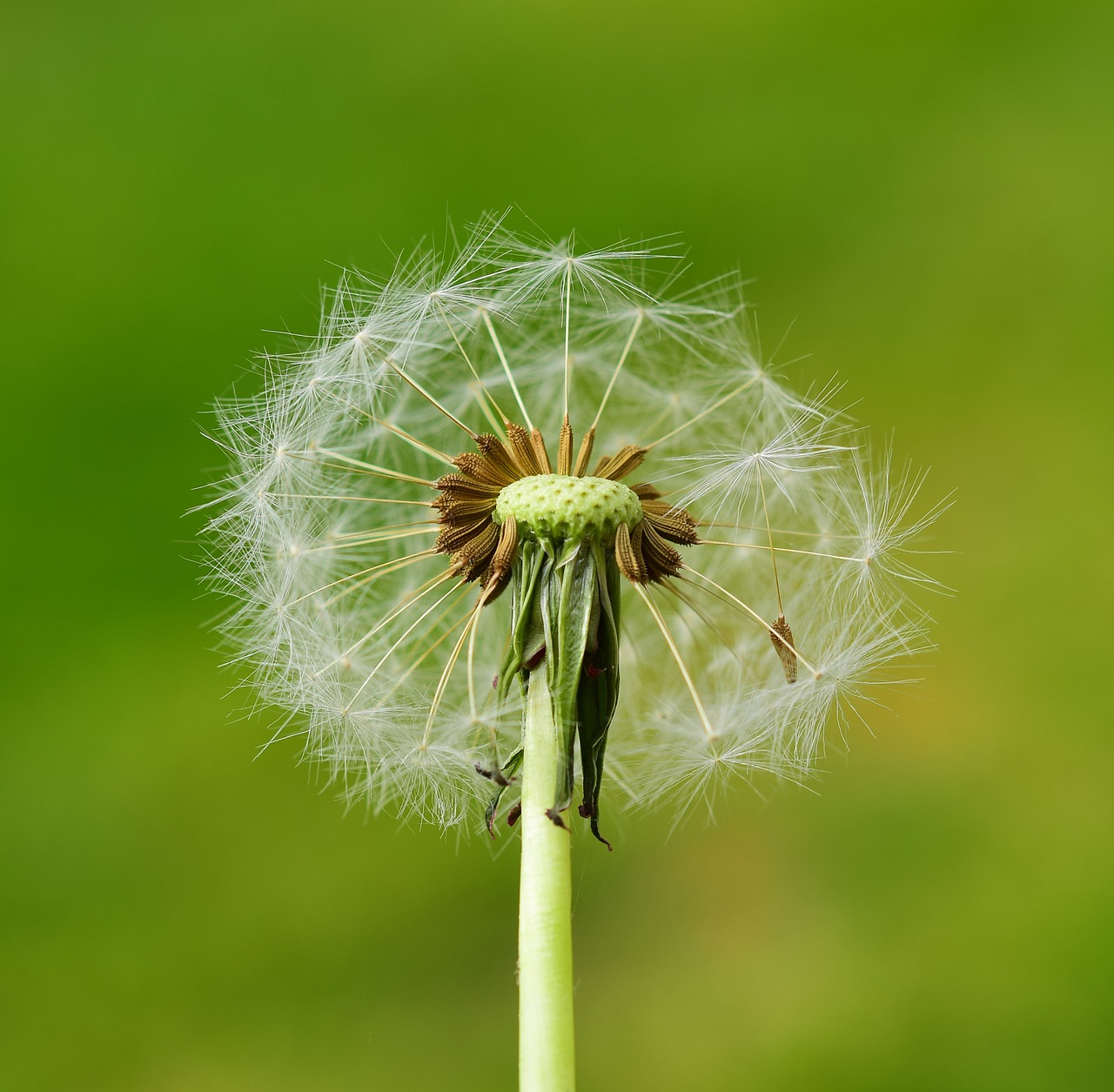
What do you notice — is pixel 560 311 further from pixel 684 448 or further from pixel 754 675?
pixel 754 675

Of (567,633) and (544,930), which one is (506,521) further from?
(544,930)

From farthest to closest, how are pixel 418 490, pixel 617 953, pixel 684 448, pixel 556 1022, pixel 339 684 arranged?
pixel 617 953
pixel 418 490
pixel 684 448
pixel 339 684
pixel 556 1022

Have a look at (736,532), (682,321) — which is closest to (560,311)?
(682,321)

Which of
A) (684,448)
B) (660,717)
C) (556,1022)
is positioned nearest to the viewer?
(556,1022)

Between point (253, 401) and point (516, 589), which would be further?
point (253, 401)

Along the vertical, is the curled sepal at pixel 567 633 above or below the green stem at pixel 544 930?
above

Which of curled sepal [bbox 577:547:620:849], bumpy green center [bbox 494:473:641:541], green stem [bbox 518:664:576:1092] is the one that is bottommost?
green stem [bbox 518:664:576:1092]

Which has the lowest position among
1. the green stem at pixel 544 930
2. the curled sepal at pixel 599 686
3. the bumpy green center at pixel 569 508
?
the green stem at pixel 544 930

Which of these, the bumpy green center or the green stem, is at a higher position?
the bumpy green center
